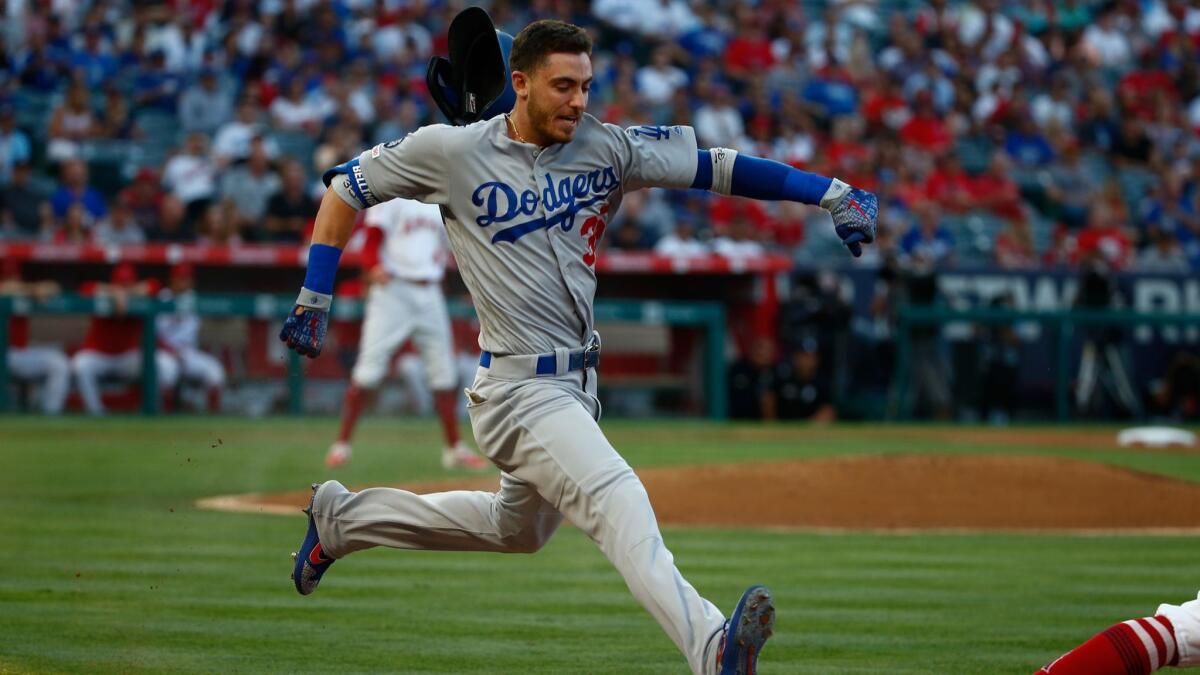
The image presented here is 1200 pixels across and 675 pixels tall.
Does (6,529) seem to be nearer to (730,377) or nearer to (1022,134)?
(730,377)

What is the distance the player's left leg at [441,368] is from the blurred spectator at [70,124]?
277 inches

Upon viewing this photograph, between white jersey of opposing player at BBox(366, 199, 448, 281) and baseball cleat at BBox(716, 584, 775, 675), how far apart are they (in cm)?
836

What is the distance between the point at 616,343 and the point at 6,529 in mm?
9582

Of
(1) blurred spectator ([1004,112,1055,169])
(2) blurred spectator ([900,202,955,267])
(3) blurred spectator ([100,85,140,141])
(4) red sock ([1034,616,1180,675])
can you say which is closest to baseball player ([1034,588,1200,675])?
(4) red sock ([1034,616,1180,675])

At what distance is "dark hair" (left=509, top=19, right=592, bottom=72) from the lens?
16.2ft

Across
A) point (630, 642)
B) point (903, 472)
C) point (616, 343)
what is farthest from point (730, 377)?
point (630, 642)

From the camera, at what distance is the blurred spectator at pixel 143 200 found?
17734 mm

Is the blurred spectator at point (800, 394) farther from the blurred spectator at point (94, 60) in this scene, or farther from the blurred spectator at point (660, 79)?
the blurred spectator at point (94, 60)

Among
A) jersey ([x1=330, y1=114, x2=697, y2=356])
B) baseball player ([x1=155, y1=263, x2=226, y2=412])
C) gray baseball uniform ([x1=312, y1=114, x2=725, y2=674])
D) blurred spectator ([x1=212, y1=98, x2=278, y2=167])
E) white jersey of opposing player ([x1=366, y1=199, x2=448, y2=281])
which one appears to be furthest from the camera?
blurred spectator ([x1=212, y1=98, x2=278, y2=167])

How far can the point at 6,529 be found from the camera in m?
9.14

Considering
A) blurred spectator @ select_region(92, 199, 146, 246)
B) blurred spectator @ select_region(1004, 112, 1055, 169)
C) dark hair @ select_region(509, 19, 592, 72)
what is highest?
blurred spectator @ select_region(1004, 112, 1055, 169)

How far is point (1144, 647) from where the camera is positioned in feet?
14.0

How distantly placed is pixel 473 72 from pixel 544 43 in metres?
0.69

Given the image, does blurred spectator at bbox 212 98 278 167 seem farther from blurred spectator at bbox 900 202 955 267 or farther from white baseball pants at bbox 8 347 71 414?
blurred spectator at bbox 900 202 955 267
